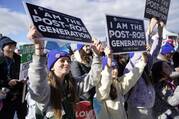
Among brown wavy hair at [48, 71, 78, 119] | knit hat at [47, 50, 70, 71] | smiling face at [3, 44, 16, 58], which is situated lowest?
brown wavy hair at [48, 71, 78, 119]

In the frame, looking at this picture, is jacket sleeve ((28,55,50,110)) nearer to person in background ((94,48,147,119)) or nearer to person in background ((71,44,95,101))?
person in background ((94,48,147,119))

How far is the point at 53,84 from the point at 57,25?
0.70m

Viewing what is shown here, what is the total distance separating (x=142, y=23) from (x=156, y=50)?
0.48 m

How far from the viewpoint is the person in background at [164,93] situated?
214 inches

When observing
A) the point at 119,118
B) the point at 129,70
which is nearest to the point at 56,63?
the point at 119,118

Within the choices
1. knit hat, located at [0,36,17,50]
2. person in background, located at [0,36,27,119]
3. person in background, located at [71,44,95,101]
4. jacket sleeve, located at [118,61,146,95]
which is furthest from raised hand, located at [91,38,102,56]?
knit hat, located at [0,36,17,50]

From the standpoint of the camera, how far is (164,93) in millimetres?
5523

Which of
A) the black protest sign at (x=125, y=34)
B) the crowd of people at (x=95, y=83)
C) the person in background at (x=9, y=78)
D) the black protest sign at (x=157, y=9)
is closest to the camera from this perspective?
the crowd of people at (x=95, y=83)

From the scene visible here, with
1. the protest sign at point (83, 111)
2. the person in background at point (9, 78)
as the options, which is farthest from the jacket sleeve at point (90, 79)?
the person in background at point (9, 78)

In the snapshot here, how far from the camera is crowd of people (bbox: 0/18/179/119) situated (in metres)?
3.76

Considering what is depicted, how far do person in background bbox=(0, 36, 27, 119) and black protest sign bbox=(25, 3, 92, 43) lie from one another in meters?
1.95

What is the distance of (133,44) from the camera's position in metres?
5.42

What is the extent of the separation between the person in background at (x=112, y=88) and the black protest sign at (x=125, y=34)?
199 mm

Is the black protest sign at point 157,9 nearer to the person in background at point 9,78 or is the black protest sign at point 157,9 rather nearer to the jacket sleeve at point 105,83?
the jacket sleeve at point 105,83
